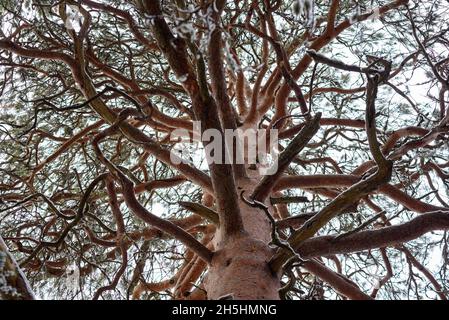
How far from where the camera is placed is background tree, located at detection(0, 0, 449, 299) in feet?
5.14

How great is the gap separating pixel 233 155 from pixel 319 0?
161cm

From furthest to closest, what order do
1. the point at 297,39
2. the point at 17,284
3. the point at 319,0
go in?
1. the point at 319,0
2. the point at 297,39
3. the point at 17,284

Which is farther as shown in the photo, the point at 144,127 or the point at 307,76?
the point at 144,127

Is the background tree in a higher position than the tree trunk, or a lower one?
higher

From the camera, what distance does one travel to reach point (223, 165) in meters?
1.75

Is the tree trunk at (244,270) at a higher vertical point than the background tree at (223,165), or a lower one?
lower

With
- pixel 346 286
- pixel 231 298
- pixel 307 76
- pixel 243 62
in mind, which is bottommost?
pixel 231 298

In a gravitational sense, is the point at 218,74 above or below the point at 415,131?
below

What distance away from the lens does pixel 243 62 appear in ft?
13.0

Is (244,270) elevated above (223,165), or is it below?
below

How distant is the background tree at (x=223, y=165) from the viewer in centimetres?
157
